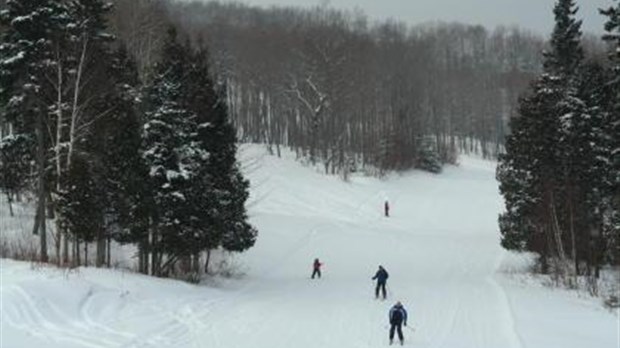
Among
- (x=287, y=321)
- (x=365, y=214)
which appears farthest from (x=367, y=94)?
(x=287, y=321)

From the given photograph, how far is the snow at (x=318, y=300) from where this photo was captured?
21891mm

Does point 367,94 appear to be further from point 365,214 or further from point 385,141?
point 365,214

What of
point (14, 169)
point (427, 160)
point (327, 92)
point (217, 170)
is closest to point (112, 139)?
point (217, 170)

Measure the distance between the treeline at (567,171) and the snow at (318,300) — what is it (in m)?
2.48

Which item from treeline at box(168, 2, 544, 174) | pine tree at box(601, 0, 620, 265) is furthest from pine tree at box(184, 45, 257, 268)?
treeline at box(168, 2, 544, 174)

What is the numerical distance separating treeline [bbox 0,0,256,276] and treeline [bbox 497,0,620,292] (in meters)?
14.6

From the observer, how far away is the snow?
21891mm

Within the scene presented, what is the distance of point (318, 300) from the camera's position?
31516mm

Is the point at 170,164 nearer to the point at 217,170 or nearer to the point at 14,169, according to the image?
the point at 217,170

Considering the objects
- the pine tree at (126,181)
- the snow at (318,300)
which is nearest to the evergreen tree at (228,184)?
the snow at (318,300)

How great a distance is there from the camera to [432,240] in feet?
173

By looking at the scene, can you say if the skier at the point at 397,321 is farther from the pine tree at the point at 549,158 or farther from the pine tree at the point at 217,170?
the pine tree at the point at 549,158

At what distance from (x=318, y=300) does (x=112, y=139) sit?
10326 millimetres

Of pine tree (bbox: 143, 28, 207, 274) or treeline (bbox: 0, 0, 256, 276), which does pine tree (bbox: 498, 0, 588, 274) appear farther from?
pine tree (bbox: 143, 28, 207, 274)
